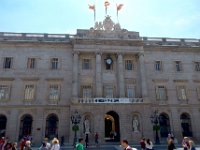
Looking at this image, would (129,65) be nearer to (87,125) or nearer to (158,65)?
(158,65)

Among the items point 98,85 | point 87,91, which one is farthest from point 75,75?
point 98,85

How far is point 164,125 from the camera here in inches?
1282

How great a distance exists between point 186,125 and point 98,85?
1542 centimetres

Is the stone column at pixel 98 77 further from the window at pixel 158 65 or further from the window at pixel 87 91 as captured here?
the window at pixel 158 65

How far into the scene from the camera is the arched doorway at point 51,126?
3009cm

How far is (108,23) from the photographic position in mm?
34750

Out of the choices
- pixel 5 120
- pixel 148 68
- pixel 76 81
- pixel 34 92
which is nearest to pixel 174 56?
pixel 148 68

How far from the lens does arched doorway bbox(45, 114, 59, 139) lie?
30.1m

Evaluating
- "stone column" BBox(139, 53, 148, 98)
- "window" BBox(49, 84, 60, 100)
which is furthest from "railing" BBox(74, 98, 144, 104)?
"window" BBox(49, 84, 60, 100)

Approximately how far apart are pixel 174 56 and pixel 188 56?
8.41 feet

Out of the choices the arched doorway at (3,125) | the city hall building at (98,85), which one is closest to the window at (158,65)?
the city hall building at (98,85)

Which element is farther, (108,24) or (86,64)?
(108,24)

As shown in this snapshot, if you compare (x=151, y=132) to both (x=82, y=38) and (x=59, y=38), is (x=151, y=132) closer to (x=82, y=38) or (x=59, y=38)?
(x=82, y=38)

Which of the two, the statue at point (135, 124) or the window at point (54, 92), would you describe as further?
the window at point (54, 92)
